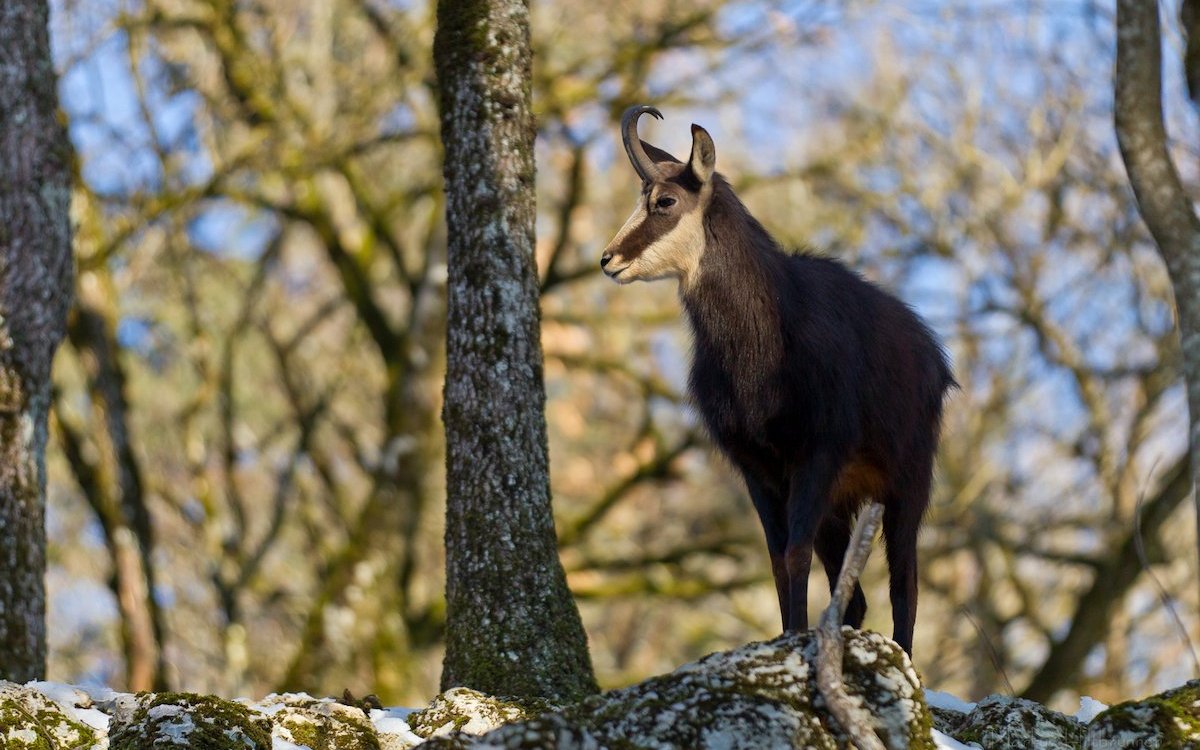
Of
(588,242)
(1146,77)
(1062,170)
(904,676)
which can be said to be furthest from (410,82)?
(904,676)

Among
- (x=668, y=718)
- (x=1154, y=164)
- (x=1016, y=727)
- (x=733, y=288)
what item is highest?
(x=1154, y=164)

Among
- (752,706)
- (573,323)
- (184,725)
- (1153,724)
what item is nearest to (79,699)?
(184,725)

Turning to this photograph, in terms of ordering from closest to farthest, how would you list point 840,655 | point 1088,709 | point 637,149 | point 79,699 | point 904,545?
point 840,655 < point 79,699 < point 1088,709 < point 637,149 < point 904,545

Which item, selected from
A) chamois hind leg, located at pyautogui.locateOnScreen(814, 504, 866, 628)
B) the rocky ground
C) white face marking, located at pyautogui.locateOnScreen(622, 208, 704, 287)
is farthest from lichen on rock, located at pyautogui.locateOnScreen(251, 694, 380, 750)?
chamois hind leg, located at pyautogui.locateOnScreen(814, 504, 866, 628)

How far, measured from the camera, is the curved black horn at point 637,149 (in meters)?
6.27

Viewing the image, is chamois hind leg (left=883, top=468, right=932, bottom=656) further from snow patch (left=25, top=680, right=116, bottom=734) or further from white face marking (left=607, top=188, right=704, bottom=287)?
snow patch (left=25, top=680, right=116, bottom=734)

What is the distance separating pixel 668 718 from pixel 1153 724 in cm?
170

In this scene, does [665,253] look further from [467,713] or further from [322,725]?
[322,725]

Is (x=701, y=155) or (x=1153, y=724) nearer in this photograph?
(x=1153, y=724)

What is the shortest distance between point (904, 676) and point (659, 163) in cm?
280

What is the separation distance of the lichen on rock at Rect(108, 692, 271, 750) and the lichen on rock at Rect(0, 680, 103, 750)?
0.58ft

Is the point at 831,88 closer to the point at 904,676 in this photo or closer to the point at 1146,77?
the point at 1146,77

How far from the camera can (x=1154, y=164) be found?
7617 mm

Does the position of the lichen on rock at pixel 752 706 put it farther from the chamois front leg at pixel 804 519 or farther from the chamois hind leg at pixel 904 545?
the chamois hind leg at pixel 904 545
